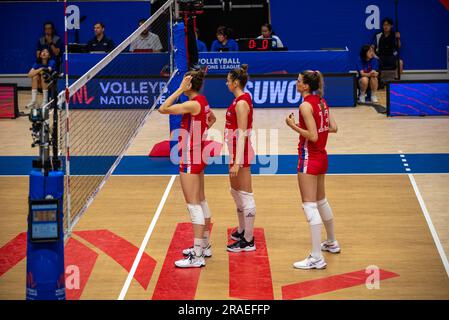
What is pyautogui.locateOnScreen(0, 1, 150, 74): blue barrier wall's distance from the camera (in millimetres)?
25547

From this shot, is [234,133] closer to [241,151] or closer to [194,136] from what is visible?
Answer: [241,151]

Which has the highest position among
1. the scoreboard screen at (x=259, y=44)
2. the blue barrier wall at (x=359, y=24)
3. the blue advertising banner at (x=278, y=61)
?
the blue barrier wall at (x=359, y=24)

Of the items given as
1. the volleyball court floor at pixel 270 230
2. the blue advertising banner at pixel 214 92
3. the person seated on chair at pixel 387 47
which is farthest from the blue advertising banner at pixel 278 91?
the volleyball court floor at pixel 270 230

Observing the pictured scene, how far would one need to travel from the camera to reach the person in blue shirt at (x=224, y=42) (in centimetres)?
2217

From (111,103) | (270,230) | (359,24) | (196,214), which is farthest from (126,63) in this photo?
(196,214)

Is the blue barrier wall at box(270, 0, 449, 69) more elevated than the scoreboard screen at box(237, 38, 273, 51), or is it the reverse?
the blue barrier wall at box(270, 0, 449, 69)

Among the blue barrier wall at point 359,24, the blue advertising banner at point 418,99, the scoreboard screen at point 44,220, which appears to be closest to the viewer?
the scoreboard screen at point 44,220

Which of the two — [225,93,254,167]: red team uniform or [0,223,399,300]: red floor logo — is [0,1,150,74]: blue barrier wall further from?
[225,93,254,167]: red team uniform

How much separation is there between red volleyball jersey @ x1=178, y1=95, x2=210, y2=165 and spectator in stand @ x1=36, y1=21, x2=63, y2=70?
44.9ft

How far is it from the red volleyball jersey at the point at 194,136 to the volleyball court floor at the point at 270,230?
1354mm

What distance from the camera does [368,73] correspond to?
2231 centimetres

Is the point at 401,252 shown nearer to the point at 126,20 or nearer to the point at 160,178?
the point at 160,178

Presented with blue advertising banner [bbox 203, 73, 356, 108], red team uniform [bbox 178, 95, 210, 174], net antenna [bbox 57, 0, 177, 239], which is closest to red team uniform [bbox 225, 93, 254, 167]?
red team uniform [bbox 178, 95, 210, 174]

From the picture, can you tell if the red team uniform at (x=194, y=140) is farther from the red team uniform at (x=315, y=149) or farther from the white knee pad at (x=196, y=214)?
the red team uniform at (x=315, y=149)
